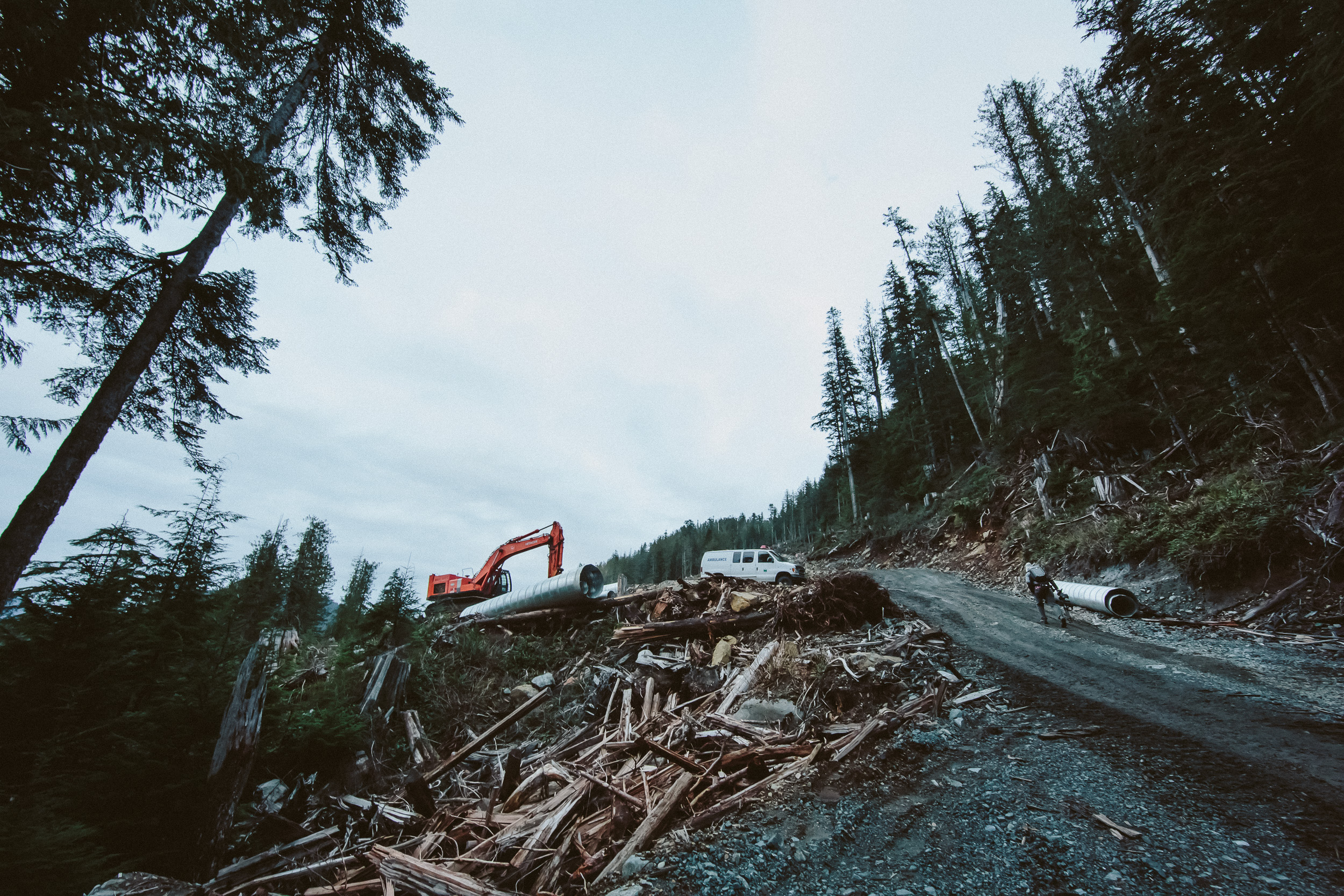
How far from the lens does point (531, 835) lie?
4.19 meters

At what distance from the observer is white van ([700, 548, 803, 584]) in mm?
20406

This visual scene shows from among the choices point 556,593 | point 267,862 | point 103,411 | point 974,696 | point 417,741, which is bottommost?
point 267,862

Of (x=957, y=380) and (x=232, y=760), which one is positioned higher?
(x=957, y=380)

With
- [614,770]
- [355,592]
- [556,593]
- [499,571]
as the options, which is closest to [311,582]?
[355,592]

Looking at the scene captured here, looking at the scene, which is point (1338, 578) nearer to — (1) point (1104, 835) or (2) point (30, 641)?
(1) point (1104, 835)

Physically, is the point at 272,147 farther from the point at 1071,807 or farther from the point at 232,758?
the point at 1071,807

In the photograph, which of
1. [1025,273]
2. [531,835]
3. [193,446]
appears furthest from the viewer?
[1025,273]

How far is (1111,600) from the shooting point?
10.2 meters

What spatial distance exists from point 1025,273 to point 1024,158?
314 inches

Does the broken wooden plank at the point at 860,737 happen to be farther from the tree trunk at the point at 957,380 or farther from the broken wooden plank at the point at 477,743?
the tree trunk at the point at 957,380

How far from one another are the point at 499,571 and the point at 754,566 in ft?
37.5

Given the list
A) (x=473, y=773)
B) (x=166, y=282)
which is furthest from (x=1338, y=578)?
(x=166, y=282)

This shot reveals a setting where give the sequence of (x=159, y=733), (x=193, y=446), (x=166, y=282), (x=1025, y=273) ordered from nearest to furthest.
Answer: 1. (x=159, y=733)
2. (x=166, y=282)
3. (x=193, y=446)
4. (x=1025, y=273)

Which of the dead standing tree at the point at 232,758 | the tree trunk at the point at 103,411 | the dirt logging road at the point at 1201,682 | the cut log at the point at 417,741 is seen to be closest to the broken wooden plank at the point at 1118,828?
the dirt logging road at the point at 1201,682
